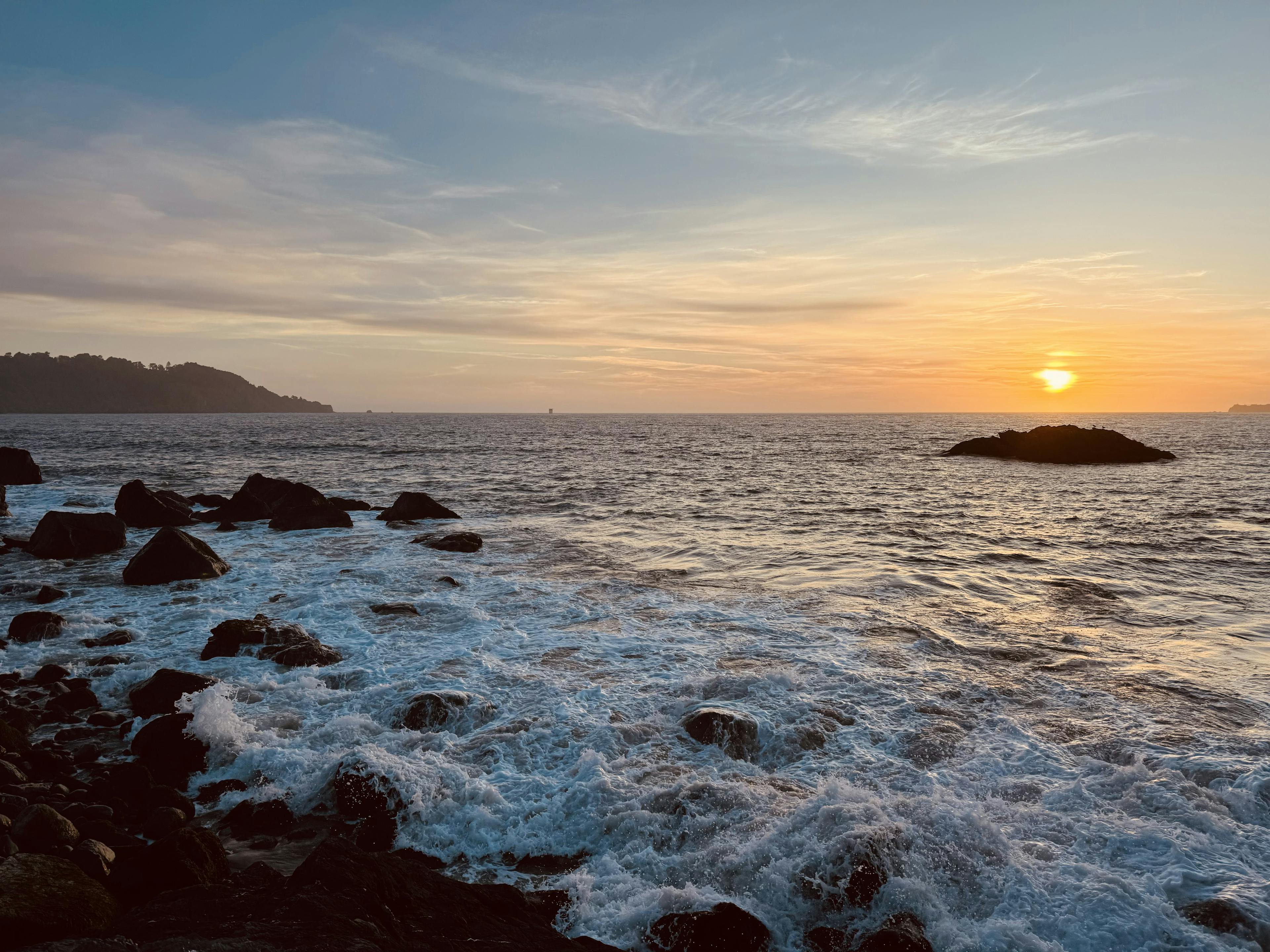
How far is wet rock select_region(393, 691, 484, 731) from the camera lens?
29.8 ft

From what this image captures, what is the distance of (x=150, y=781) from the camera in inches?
295

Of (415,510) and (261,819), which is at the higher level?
(415,510)

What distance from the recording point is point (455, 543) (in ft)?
67.7

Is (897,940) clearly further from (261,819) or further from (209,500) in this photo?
(209,500)

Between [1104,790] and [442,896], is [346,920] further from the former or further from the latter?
[1104,790]

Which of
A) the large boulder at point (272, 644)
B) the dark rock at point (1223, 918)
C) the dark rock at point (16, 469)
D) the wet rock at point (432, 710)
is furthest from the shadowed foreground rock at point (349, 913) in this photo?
the dark rock at point (16, 469)

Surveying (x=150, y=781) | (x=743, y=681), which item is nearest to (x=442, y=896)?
(x=150, y=781)

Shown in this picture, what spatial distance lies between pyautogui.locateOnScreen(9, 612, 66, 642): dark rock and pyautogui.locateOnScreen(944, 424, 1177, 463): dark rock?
6773cm

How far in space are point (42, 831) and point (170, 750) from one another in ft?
8.08

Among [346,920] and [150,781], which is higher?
[346,920]

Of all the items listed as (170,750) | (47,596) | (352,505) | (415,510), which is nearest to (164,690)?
(170,750)

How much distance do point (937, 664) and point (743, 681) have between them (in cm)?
326

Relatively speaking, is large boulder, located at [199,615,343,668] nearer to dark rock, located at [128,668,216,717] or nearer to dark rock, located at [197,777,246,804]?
dark rock, located at [128,668,216,717]

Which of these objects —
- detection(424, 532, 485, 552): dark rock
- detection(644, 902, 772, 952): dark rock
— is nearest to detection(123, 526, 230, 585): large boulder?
detection(424, 532, 485, 552): dark rock
